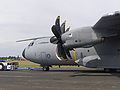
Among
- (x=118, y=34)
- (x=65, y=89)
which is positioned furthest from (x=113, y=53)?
(x=65, y=89)

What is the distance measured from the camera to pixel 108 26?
69.7 feet

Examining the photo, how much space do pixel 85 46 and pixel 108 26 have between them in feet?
11.0

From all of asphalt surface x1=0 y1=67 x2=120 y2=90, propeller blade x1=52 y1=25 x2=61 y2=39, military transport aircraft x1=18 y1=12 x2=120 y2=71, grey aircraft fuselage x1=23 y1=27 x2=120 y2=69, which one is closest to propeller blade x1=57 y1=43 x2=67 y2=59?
military transport aircraft x1=18 y1=12 x2=120 y2=71

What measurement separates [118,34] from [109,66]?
3.82 m

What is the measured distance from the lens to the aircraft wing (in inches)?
756

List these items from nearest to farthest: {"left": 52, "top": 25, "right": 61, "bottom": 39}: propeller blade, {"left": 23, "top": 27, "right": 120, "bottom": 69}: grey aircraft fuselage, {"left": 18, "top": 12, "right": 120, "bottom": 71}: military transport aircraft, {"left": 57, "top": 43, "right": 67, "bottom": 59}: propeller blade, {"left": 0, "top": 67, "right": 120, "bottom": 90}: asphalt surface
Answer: {"left": 0, "top": 67, "right": 120, "bottom": 90}: asphalt surface
{"left": 18, "top": 12, "right": 120, "bottom": 71}: military transport aircraft
{"left": 23, "top": 27, "right": 120, "bottom": 69}: grey aircraft fuselage
{"left": 57, "top": 43, "right": 67, "bottom": 59}: propeller blade
{"left": 52, "top": 25, "right": 61, "bottom": 39}: propeller blade

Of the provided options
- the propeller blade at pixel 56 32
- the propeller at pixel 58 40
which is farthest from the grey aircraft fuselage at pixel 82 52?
the propeller blade at pixel 56 32

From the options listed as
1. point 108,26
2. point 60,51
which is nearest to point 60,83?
point 108,26

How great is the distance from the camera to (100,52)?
25.7 m

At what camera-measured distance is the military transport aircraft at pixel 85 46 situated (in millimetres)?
21750

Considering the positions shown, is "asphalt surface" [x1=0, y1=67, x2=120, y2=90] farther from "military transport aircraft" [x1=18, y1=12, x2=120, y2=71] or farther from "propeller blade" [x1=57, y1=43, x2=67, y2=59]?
"propeller blade" [x1=57, y1=43, x2=67, y2=59]

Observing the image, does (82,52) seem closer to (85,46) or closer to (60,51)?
(60,51)

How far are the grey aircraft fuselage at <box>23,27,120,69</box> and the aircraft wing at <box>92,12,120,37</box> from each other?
63cm

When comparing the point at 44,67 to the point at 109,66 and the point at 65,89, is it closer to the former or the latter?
the point at 109,66
